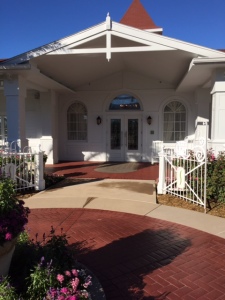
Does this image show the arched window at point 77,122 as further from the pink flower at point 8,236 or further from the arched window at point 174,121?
the pink flower at point 8,236

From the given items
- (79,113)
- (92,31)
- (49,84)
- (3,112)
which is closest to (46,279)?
(92,31)

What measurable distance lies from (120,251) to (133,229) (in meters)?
0.89

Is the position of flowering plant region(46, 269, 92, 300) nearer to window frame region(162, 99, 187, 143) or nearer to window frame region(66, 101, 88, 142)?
window frame region(162, 99, 187, 143)

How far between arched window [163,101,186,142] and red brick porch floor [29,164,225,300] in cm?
868

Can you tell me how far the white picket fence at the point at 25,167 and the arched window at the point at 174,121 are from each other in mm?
7681

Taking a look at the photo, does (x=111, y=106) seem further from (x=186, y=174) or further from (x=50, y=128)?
(x=186, y=174)

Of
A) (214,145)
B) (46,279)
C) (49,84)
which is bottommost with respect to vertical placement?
(46,279)

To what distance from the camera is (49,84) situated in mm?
11188

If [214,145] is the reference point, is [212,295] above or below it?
below

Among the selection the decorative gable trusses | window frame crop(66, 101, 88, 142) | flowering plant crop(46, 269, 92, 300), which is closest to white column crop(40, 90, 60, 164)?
window frame crop(66, 101, 88, 142)

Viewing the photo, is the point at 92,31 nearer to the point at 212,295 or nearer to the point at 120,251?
the point at 120,251

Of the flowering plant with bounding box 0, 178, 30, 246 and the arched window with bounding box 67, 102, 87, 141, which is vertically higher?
the arched window with bounding box 67, 102, 87, 141

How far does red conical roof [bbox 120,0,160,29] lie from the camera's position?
753 inches

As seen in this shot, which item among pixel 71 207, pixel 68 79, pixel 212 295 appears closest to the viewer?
pixel 212 295
